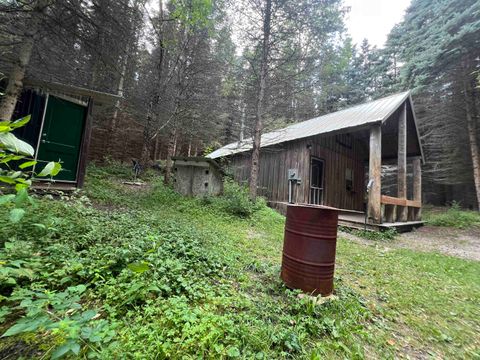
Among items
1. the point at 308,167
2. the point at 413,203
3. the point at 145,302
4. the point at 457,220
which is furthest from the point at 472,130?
the point at 145,302

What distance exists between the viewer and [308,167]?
9.33 meters

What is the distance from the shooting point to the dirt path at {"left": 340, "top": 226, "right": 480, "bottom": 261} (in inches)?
246

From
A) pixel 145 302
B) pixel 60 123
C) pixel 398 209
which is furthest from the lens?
pixel 398 209

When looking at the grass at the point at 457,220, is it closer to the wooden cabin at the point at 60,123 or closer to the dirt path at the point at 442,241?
the dirt path at the point at 442,241

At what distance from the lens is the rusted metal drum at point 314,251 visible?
2549 millimetres

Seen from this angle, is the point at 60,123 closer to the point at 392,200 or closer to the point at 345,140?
the point at 392,200

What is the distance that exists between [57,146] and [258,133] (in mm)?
6018

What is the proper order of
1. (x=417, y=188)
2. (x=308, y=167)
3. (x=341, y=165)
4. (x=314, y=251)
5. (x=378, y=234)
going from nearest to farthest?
(x=314, y=251) < (x=378, y=234) < (x=308, y=167) < (x=417, y=188) < (x=341, y=165)

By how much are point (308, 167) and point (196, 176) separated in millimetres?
4716

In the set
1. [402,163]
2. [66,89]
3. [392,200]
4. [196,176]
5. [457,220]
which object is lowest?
[457,220]

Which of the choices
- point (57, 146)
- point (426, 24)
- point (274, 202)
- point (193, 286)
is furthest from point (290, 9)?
point (426, 24)

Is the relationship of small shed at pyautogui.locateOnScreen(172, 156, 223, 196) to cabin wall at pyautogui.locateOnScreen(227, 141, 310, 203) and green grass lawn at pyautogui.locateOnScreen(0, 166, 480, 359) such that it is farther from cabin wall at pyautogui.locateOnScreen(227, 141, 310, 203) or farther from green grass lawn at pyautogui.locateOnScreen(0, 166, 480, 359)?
green grass lawn at pyautogui.locateOnScreen(0, 166, 480, 359)

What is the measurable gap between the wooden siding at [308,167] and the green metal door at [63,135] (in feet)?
20.5

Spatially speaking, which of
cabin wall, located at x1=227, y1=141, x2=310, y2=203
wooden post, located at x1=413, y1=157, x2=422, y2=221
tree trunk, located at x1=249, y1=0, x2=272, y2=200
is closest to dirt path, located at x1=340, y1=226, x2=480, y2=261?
wooden post, located at x1=413, y1=157, x2=422, y2=221
